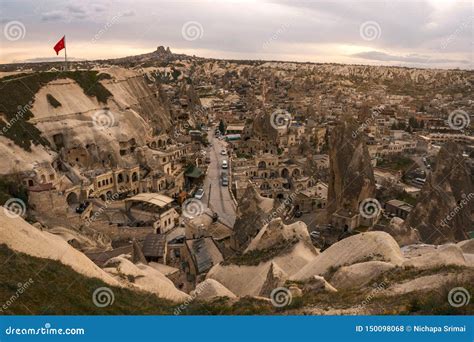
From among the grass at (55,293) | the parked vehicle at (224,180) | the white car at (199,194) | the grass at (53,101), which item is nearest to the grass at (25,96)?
A: the grass at (53,101)

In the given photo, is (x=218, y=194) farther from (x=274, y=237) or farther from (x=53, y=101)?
(x=53, y=101)

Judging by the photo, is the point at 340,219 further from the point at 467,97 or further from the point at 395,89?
the point at 395,89

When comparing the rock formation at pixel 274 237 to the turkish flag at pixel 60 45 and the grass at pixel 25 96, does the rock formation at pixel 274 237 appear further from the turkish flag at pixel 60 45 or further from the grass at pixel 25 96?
the turkish flag at pixel 60 45

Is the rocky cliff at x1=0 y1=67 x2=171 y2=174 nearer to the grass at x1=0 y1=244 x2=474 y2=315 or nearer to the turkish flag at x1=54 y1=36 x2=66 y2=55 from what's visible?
the turkish flag at x1=54 y1=36 x2=66 y2=55

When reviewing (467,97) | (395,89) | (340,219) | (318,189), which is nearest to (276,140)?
(318,189)

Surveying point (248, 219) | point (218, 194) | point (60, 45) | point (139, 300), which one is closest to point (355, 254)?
point (139, 300)

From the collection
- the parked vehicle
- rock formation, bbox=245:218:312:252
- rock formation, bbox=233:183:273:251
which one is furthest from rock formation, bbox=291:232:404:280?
the parked vehicle
